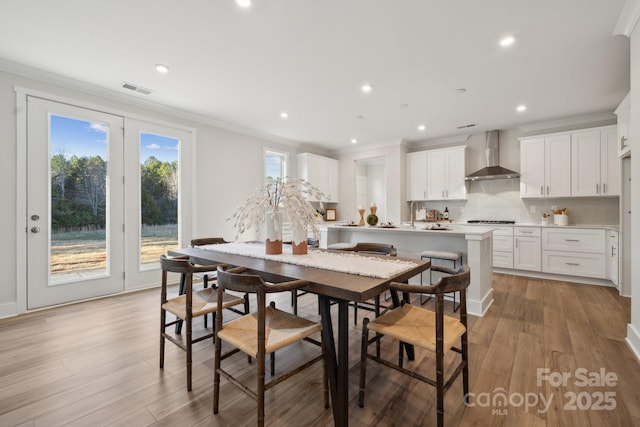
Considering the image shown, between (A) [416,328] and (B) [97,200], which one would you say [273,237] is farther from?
(B) [97,200]

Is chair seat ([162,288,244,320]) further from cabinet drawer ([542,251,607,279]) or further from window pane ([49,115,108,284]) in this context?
cabinet drawer ([542,251,607,279])

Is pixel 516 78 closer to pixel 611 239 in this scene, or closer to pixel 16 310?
pixel 611 239

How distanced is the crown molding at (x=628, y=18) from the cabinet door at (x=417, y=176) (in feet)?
12.1

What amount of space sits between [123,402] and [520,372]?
2.63 metres

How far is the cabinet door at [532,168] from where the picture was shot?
4.84 meters

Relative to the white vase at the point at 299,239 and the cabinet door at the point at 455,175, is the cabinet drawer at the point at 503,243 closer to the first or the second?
the cabinet door at the point at 455,175

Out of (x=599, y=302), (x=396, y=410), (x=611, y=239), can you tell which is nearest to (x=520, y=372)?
(x=396, y=410)

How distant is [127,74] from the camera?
→ 10.4 feet

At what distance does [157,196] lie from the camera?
4168 mm

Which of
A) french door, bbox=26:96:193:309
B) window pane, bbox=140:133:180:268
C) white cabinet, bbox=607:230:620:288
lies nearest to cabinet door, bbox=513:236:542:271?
white cabinet, bbox=607:230:620:288

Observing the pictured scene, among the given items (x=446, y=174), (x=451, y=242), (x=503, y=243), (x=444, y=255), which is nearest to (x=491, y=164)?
(x=446, y=174)

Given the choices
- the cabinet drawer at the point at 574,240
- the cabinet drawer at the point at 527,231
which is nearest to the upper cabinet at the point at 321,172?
the cabinet drawer at the point at 527,231

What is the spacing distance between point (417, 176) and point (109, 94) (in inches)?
216

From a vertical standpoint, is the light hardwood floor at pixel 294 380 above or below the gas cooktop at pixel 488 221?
below
